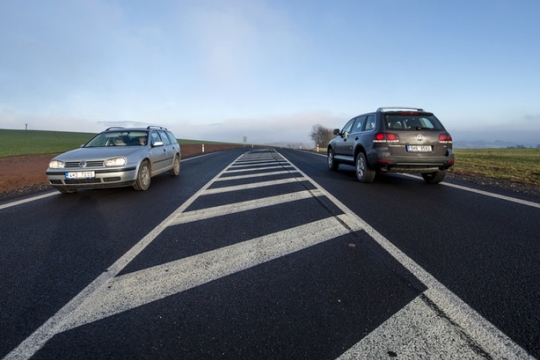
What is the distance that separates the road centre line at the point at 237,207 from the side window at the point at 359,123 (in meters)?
3.28

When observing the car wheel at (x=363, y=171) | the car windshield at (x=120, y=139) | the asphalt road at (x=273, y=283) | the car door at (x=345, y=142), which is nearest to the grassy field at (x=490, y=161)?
the car wheel at (x=363, y=171)

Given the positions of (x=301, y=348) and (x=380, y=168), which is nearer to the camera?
(x=301, y=348)

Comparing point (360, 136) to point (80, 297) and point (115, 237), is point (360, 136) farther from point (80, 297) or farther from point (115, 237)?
point (80, 297)

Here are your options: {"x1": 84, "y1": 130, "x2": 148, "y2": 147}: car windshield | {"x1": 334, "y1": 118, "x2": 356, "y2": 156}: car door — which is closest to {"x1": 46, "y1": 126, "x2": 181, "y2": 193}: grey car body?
{"x1": 84, "y1": 130, "x2": 148, "y2": 147}: car windshield

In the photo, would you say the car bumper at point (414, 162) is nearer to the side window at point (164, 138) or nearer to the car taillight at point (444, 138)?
the car taillight at point (444, 138)

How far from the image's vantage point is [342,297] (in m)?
2.31

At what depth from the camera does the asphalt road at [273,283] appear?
5.94 feet

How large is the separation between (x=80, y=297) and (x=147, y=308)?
0.62m

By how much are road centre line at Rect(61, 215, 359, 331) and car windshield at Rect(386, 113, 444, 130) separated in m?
4.41

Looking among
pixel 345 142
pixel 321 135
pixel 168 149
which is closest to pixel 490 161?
pixel 345 142

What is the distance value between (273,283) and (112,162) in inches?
208

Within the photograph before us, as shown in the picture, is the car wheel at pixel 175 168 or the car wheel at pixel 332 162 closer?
the car wheel at pixel 175 168

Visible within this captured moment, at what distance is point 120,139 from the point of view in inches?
312

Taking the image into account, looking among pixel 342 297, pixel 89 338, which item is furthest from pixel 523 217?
pixel 89 338
